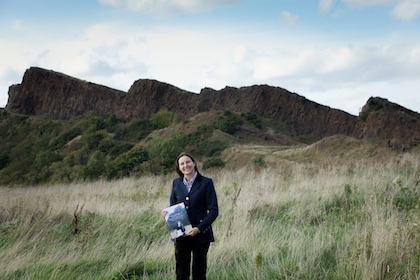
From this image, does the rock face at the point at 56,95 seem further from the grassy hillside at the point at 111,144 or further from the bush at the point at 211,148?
the bush at the point at 211,148

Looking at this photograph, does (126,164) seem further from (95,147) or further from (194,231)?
(95,147)

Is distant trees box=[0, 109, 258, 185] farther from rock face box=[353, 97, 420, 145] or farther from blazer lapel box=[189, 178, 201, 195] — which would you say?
blazer lapel box=[189, 178, 201, 195]

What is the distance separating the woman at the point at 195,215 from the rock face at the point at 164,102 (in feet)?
210

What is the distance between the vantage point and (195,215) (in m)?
3.95


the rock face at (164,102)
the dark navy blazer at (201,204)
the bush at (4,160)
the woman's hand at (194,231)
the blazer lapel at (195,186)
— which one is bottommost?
the bush at (4,160)

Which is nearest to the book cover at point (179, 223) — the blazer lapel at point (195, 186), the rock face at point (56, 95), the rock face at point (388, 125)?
the blazer lapel at point (195, 186)

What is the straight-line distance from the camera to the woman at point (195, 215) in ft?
12.9

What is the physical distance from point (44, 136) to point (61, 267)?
7431cm

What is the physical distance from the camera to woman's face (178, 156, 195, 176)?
402cm

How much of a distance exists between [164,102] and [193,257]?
286 feet

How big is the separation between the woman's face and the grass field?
0.99 meters

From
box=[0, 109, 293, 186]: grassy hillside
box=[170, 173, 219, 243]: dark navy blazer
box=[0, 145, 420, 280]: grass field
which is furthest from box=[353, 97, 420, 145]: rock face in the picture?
box=[170, 173, 219, 243]: dark navy blazer

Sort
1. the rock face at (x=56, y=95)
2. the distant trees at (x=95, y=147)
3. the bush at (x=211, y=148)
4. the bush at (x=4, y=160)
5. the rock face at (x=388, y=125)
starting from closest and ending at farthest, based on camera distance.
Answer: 1. the distant trees at (x=95, y=147)
2. the bush at (x=211, y=148)
3. the rock face at (x=388, y=125)
4. the bush at (x=4, y=160)
5. the rock face at (x=56, y=95)

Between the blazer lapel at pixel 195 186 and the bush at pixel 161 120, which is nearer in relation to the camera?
the blazer lapel at pixel 195 186
